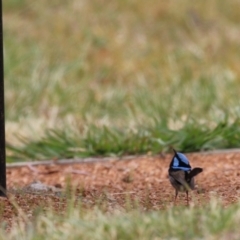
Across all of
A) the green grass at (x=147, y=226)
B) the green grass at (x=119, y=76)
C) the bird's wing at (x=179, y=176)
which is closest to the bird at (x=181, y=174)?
the bird's wing at (x=179, y=176)

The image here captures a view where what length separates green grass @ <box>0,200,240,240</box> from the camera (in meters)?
3.74

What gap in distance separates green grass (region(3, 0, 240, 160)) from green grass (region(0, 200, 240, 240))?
344cm

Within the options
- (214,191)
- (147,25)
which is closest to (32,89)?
(147,25)

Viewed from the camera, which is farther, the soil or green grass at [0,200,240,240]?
the soil

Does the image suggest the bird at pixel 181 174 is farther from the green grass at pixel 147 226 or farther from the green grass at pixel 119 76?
the green grass at pixel 119 76

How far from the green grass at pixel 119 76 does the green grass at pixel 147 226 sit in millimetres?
3443

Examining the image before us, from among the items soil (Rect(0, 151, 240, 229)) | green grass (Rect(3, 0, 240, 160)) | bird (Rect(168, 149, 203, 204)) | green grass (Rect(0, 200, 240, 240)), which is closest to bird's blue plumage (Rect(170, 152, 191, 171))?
bird (Rect(168, 149, 203, 204))

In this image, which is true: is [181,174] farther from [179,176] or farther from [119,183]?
[119,183]

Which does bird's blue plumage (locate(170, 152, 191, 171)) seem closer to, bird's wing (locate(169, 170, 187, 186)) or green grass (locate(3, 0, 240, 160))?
bird's wing (locate(169, 170, 187, 186))

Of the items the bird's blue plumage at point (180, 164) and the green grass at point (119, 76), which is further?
the green grass at point (119, 76)

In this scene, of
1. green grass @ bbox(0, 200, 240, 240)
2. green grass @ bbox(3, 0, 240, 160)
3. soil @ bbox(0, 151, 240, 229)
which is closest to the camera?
green grass @ bbox(0, 200, 240, 240)

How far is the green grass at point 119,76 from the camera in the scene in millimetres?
7797

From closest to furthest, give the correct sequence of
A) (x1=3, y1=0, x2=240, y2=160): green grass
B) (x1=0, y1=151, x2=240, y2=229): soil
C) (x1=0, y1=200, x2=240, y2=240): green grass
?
(x1=0, y1=200, x2=240, y2=240): green grass → (x1=0, y1=151, x2=240, y2=229): soil → (x1=3, y1=0, x2=240, y2=160): green grass

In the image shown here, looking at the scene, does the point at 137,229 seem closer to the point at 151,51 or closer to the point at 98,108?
the point at 98,108
